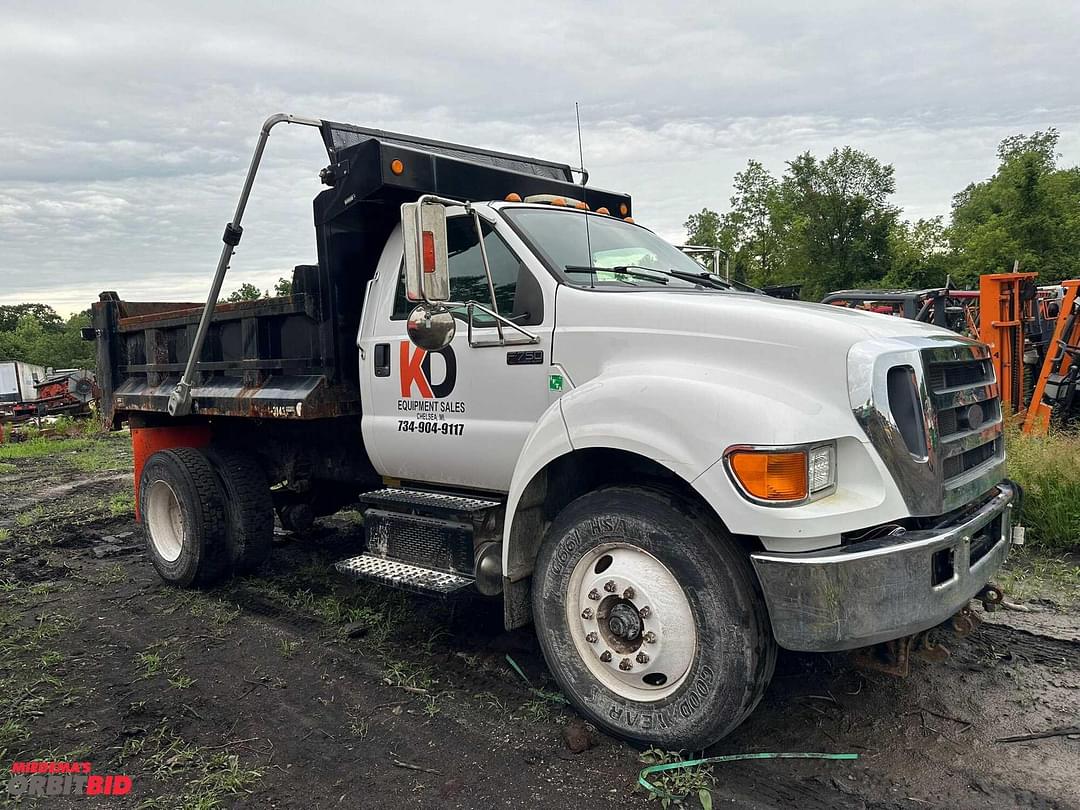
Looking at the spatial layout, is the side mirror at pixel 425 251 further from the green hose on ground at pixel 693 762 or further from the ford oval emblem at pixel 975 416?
the ford oval emblem at pixel 975 416

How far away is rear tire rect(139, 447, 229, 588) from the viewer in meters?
5.46

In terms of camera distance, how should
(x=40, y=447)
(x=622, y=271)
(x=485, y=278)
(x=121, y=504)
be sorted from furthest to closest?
(x=40, y=447), (x=121, y=504), (x=485, y=278), (x=622, y=271)

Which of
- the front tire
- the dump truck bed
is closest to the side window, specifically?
the dump truck bed

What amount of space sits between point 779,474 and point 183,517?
4391mm

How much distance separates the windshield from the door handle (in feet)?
3.43

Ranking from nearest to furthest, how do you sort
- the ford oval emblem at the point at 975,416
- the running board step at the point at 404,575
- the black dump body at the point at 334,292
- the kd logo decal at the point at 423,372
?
the ford oval emblem at the point at 975,416 → the running board step at the point at 404,575 → the kd logo decal at the point at 423,372 → the black dump body at the point at 334,292

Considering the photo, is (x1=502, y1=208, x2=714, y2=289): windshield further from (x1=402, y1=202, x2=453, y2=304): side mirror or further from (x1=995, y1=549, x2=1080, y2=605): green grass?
(x1=995, y1=549, x2=1080, y2=605): green grass

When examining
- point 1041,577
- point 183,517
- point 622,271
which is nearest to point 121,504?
point 183,517

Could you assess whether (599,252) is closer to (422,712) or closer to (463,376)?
(463,376)

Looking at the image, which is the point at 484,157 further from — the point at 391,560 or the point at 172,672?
the point at 172,672

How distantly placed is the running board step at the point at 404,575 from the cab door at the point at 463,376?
475 mm

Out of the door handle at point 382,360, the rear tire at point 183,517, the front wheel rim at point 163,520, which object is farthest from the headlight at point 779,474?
the front wheel rim at point 163,520

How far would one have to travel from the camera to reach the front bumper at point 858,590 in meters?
2.71

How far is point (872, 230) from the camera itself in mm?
45594
